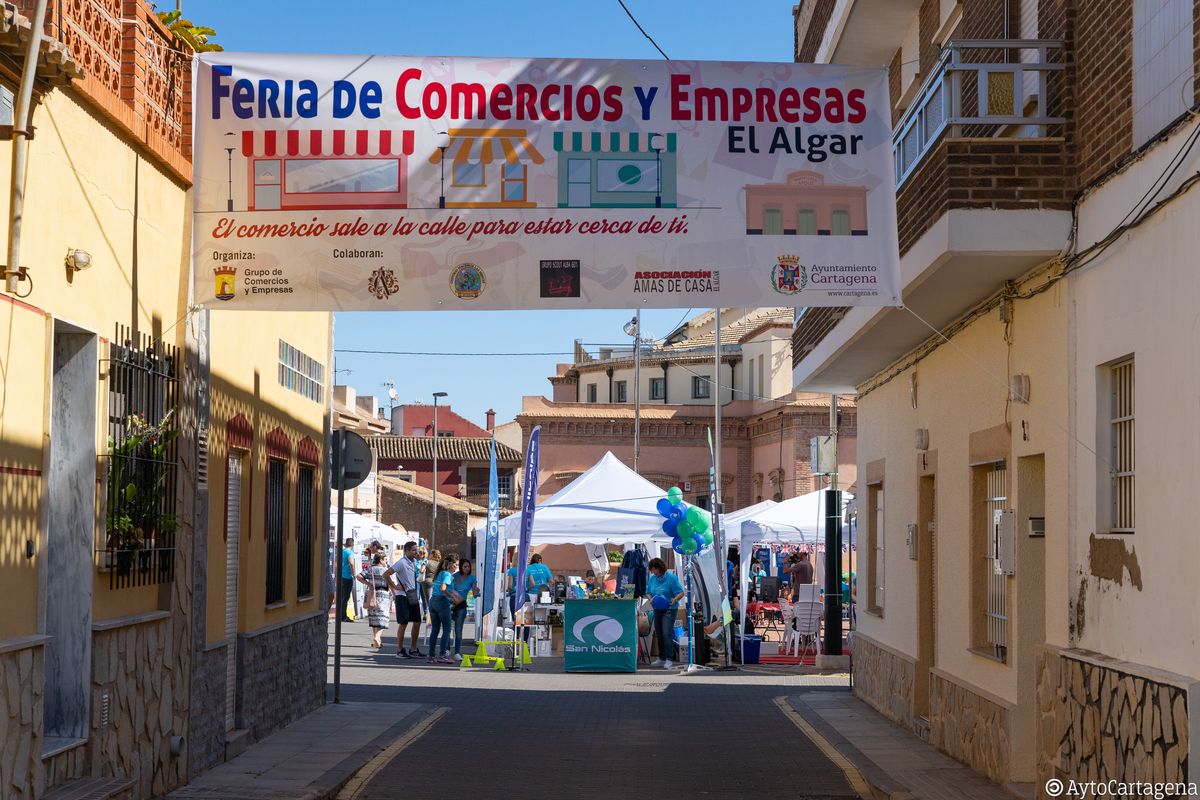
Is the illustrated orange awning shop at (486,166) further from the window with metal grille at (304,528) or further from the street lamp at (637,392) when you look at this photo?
the street lamp at (637,392)

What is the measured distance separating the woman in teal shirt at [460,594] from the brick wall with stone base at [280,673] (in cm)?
665

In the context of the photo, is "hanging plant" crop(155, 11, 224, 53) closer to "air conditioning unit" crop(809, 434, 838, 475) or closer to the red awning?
the red awning

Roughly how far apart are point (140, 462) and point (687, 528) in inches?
547

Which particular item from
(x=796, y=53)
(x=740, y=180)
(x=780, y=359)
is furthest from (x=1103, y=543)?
(x=780, y=359)

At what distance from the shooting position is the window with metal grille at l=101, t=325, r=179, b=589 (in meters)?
9.30

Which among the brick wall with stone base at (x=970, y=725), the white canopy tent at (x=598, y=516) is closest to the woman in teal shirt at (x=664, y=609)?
the white canopy tent at (x=598, y=516)

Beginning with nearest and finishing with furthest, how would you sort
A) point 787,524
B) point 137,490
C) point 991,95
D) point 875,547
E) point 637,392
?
1. point 137,490
2. point 991,95
3. point 875,547
4. point 787,524
5. point 637,392

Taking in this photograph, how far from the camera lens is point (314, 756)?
12586 millimetres

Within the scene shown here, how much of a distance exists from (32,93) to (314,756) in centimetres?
671

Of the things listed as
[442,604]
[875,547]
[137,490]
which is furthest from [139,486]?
[442,604]

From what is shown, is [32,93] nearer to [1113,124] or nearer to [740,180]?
[740,180]

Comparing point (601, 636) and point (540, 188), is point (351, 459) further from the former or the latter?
point (601, 636)

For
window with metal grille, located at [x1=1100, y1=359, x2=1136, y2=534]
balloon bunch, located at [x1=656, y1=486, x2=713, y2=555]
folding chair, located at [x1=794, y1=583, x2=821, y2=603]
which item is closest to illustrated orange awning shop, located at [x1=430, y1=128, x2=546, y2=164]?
window with metal grille, located at [x1=1100, y1=359, x2=1136, y2=534]

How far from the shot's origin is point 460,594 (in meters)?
23.1
